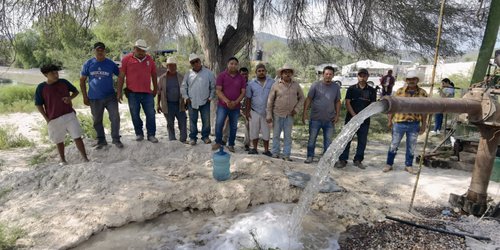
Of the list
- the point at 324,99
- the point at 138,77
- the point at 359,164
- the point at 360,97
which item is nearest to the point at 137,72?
the point at 138,77

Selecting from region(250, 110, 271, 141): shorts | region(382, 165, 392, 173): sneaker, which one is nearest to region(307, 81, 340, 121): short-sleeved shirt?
region(250, 110, 271, 141): shorts

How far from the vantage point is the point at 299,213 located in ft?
11.9

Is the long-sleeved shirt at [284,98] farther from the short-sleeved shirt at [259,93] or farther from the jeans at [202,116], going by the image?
the jeans at [202,116]

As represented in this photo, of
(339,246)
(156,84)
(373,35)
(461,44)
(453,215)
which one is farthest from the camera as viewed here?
(461,44)

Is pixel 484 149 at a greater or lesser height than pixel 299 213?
greater

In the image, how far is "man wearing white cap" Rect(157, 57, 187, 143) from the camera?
5.76m

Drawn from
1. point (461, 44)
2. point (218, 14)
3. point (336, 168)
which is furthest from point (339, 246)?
point (218, 14)

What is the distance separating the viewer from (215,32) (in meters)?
6.98

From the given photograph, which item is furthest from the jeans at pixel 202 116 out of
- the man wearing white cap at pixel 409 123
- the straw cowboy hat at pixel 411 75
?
the straw cowboy hat at pixel 411 75

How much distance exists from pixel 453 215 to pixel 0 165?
627 cm

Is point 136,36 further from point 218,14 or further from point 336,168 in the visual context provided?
point 336,168

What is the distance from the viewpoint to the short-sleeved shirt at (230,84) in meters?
5.47

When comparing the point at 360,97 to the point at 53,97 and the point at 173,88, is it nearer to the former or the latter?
the point at 173,88

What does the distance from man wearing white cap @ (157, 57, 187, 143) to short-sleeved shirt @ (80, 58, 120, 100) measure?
0.86 metres
